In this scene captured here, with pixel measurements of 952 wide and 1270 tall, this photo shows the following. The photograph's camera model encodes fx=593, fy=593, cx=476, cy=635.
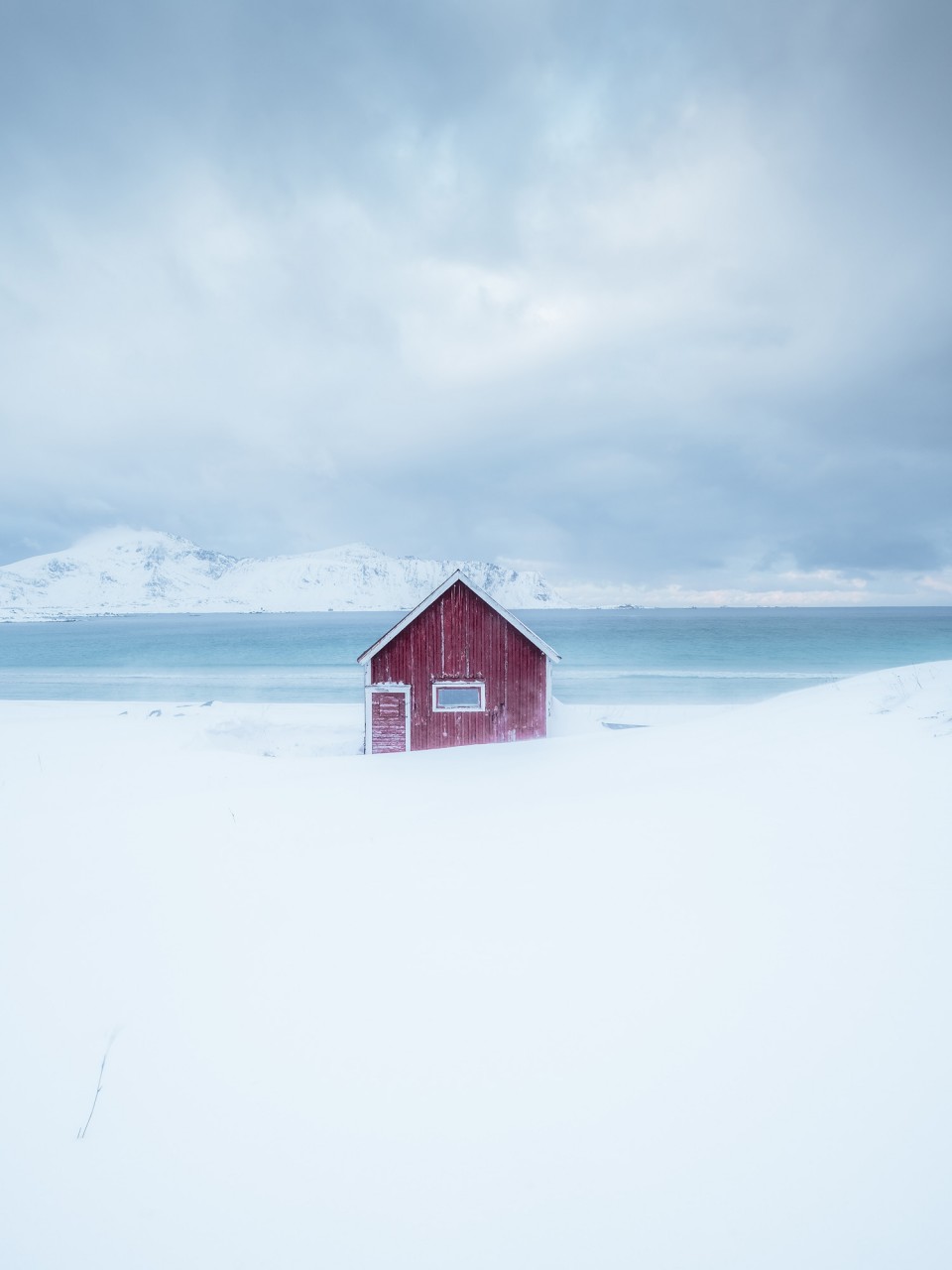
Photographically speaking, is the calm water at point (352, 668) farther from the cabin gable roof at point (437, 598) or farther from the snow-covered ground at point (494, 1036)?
the snow-covered ground at point (494, 1036)

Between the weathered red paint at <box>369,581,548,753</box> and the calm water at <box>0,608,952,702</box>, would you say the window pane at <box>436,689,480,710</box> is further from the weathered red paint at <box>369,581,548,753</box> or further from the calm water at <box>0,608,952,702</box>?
the calm water at <box>0,608,952,702</box>

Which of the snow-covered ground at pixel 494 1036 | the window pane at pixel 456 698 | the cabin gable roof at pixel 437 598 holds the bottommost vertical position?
the snow-covered ground at pixel 494 1036

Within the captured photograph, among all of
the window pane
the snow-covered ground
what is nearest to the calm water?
the window pane

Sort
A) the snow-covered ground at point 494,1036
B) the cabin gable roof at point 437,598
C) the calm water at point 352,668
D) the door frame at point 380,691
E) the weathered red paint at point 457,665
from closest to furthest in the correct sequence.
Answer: the snow-covered ground at point 494,1036 < the cabin gable roof at point 437,598 < the door frame at point 380,691 < the weathered red paint at point 457,665 < the calm water at point 352,668

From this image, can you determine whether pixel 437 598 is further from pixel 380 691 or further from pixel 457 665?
pixel 380 691

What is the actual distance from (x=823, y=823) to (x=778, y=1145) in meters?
4.14

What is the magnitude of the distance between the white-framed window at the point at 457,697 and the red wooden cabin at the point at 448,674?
34 mm

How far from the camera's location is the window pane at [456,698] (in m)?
20.5

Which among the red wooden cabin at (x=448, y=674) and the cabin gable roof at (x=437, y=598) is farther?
the red wooden cabin at (x=448, y=674)

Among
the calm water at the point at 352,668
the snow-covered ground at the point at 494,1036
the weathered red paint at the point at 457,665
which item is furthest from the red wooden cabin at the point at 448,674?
the calm water at the point at 352,668

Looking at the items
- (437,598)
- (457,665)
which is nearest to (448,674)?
(457,665)

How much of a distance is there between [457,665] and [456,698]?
1.21 m

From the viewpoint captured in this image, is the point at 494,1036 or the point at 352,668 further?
the point at 352,668

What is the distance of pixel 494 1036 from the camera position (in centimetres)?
368
